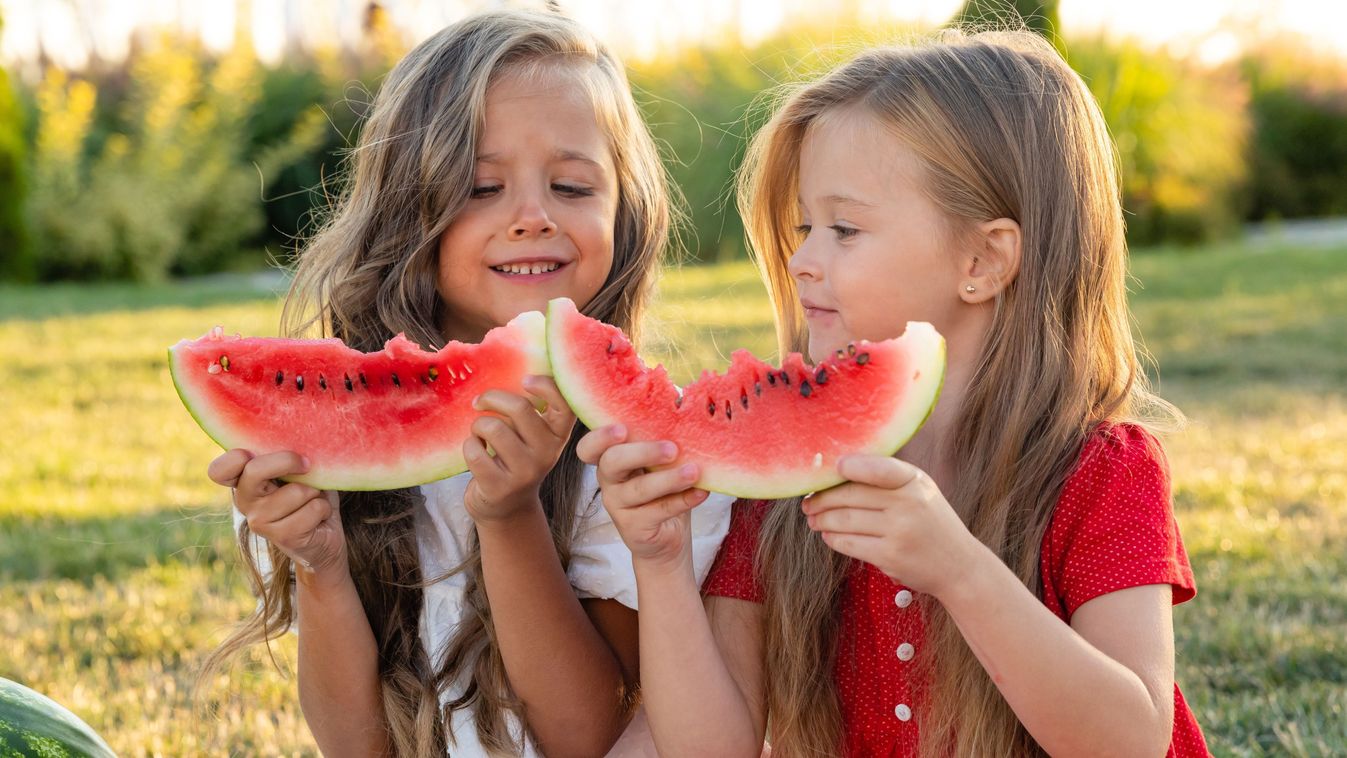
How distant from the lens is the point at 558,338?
2291 millimetres

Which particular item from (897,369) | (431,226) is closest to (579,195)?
(431,226)

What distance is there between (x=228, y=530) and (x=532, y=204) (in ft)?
9.32

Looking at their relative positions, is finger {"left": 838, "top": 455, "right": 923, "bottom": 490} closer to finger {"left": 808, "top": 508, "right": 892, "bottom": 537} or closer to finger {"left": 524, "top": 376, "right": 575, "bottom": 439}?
finger {"left": 808, "top": 508, "right": 892, "bottom": 537}

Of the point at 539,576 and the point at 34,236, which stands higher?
the point at 539,576

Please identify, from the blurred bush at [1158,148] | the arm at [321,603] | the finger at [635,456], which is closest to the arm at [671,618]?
the finger at [635,456]

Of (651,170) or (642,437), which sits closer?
(642,437)

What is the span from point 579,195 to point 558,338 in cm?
79

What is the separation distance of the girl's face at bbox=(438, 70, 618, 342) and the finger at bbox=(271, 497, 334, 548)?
0.67 meters

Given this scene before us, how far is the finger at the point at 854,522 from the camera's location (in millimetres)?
2035

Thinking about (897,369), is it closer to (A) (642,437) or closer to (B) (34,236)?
(A) (642,437)

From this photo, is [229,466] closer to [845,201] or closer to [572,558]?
[572,558]

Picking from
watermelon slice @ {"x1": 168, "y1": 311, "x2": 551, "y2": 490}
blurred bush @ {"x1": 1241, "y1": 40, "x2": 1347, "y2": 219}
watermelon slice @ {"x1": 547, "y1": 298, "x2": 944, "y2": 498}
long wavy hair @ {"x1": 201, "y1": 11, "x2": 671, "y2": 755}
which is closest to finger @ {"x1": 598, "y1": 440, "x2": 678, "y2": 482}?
watermelon slice @ {"x1": 547, "y1": 298, "x2": 944, "y2": 498}

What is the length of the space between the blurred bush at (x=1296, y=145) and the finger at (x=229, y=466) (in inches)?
730

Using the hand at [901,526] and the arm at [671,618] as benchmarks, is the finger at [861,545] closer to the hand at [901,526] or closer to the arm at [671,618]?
the hand at [901,526]
